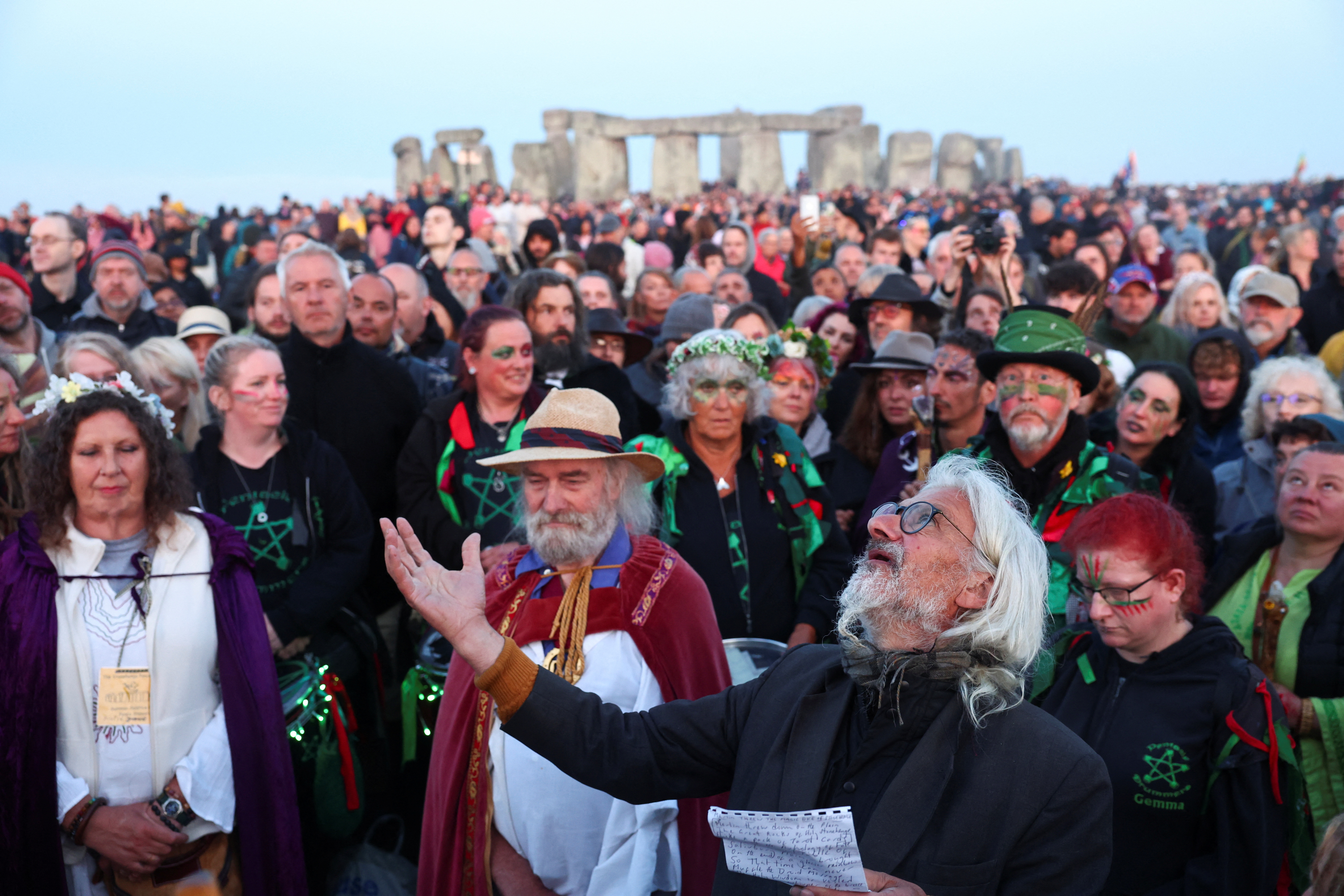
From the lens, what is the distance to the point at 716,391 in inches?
169

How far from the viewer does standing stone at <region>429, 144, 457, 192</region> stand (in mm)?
34719

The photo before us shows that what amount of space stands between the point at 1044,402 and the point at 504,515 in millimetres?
2206

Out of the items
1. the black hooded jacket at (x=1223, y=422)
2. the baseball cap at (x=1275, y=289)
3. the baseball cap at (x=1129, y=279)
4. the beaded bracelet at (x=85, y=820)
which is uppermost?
the baseball cap at (x=1129, y=279)

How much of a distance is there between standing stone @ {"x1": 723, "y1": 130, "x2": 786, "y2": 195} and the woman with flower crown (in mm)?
38093

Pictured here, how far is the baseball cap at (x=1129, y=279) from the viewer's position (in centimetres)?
691

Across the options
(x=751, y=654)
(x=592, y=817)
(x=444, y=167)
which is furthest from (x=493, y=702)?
(x=444, y=167)

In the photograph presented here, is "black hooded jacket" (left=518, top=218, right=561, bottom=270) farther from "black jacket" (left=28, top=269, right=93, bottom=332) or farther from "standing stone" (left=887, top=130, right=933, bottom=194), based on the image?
"standing stone" (left=887, top=130, right=933, bottom=194)

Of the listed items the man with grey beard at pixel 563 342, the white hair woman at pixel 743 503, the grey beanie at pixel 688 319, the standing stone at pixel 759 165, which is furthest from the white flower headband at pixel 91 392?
the standing stone at pixel 759 165

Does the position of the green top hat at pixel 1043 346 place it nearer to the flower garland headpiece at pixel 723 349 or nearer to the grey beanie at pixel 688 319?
the flower garland headpiece at pixel 723 349

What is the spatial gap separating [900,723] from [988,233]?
519 cm

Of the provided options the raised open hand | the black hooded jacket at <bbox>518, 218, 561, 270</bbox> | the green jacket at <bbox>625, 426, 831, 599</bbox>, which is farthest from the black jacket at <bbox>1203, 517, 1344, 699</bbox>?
the black hooded jacket at <bbox>518, 218, 561, 270</bbox>

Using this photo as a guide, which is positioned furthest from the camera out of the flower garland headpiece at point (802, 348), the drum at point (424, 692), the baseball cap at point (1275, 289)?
the baseball cap at point (1275, 289)

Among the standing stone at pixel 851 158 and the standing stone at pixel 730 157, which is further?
the standing stone at pixel 730 157

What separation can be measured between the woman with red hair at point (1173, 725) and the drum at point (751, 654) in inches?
41.2
